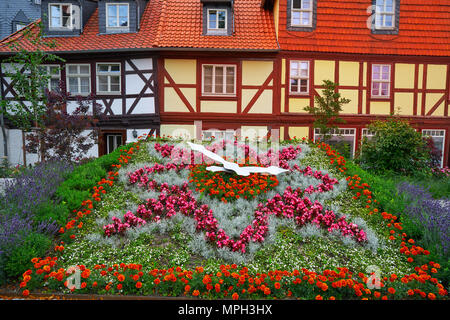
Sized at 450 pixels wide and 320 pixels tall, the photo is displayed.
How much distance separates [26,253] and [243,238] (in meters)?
2.83

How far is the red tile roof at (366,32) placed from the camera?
12.9m

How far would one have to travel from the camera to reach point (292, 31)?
12.8 metres

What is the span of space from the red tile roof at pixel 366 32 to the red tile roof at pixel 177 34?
45.6 inches

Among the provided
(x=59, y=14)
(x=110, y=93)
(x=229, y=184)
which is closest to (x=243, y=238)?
(x=229, y=184)

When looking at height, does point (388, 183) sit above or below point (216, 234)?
above

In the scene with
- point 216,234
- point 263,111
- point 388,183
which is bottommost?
point 216,234

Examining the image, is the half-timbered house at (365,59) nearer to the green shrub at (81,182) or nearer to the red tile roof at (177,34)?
the red tile roof at (177,34)

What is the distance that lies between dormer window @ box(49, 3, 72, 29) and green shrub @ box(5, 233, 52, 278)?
39.4ft

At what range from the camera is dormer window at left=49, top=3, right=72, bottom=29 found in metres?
13.2

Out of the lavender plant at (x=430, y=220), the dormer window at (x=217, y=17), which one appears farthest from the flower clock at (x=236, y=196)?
the dormer window at (x=217, y=17)

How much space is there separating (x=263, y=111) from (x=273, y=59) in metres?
2.12

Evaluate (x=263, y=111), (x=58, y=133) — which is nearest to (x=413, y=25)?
(x=263, y=111)

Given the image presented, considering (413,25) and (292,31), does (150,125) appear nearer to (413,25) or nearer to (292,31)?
(292,31)
